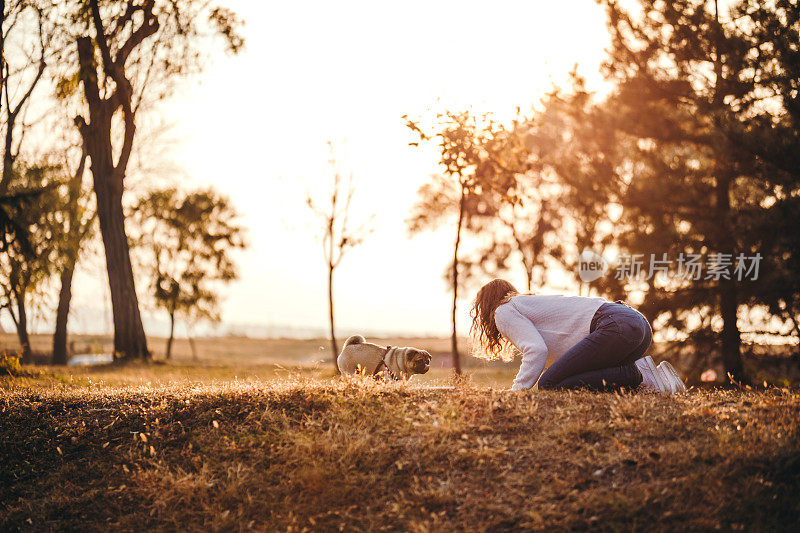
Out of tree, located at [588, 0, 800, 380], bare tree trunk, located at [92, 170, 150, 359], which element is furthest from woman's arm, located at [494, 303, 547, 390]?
bare tree trunk, located at [92, 170, 150, 359]

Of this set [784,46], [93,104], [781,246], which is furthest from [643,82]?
[93,104]

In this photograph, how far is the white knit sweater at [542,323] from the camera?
568 cm

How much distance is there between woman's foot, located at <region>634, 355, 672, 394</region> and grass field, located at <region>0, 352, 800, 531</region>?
1.86 feet

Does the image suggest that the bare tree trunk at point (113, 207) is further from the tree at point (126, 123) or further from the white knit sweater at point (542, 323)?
the white knit sweater at point (542, 323)

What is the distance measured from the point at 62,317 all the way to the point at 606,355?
919 inches

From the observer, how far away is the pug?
666 centimetres

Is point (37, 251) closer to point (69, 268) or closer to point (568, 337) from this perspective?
point (69, 268)

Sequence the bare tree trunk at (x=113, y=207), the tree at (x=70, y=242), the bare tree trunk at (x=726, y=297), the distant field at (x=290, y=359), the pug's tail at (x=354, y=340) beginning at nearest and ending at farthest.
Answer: the pug's tail at (x=354, y=340)
the distant field at (x=290, y=359)
the bare tree trunk at (x=726, y=297)
the bare tree trunk at (x=113, y=207)
the tree at (x=70, y=242)

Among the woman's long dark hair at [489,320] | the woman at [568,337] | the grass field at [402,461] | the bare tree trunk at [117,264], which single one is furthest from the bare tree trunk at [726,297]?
the bare tree trunk at [117,264]

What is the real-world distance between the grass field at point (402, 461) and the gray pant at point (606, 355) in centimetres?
36

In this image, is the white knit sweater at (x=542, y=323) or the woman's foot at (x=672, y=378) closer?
the white knit sweater at (x=542, y=323)

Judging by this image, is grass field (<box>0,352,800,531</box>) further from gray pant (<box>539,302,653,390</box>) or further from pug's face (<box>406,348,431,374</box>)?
pug's face (<box>406,348,431,374</box>)

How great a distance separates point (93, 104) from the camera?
16.7 metres

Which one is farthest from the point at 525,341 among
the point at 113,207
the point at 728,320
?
the point at 113,207
